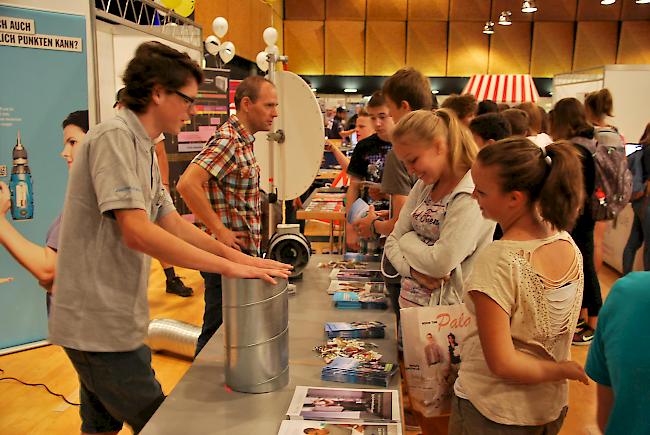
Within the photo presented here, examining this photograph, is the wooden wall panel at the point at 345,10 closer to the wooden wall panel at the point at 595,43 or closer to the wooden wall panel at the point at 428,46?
the wooden wall panel at the point at 428,46

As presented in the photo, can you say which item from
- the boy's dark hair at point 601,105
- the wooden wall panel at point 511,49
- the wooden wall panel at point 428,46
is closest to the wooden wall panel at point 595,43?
the wooden wall panel at point 511,49

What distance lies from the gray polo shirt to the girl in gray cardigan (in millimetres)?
812

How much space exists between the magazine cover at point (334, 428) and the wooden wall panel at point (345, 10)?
1403cm

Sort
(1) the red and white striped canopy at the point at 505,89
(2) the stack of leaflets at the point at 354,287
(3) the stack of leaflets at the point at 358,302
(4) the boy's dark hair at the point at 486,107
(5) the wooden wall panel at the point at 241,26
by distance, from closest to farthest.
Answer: (3) the stack of leaflets at the point at 358,302 < (2) the stack of leaflets at the point at 354,287 < (4) the boy's dark hair at the point at 486,107 < (1) the red and white striped canopy at the point at 505,89 < (5) the wooden wall panel at the point at 241,26

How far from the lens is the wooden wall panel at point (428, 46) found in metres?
14.1

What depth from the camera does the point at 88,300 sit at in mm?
1473

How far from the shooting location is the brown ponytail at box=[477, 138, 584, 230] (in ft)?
4.25

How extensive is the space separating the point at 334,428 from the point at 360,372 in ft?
0.92

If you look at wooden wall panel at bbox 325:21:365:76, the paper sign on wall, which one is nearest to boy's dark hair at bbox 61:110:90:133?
the paper sign on wall

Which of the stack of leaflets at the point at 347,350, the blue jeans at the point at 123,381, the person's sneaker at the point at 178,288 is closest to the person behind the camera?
the blue jeans at the point at 123,381

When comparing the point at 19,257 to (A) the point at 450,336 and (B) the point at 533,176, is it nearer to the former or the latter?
(A) the point at 450,336

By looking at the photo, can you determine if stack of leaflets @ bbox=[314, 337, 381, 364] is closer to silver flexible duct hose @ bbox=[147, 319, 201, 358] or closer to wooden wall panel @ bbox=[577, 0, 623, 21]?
silver flexible duct hose @ bbox=[147, 319, 201, 358]

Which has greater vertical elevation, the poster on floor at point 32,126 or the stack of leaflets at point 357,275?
the poster on floor at point 32,126

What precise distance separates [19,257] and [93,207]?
2230 millimetres
